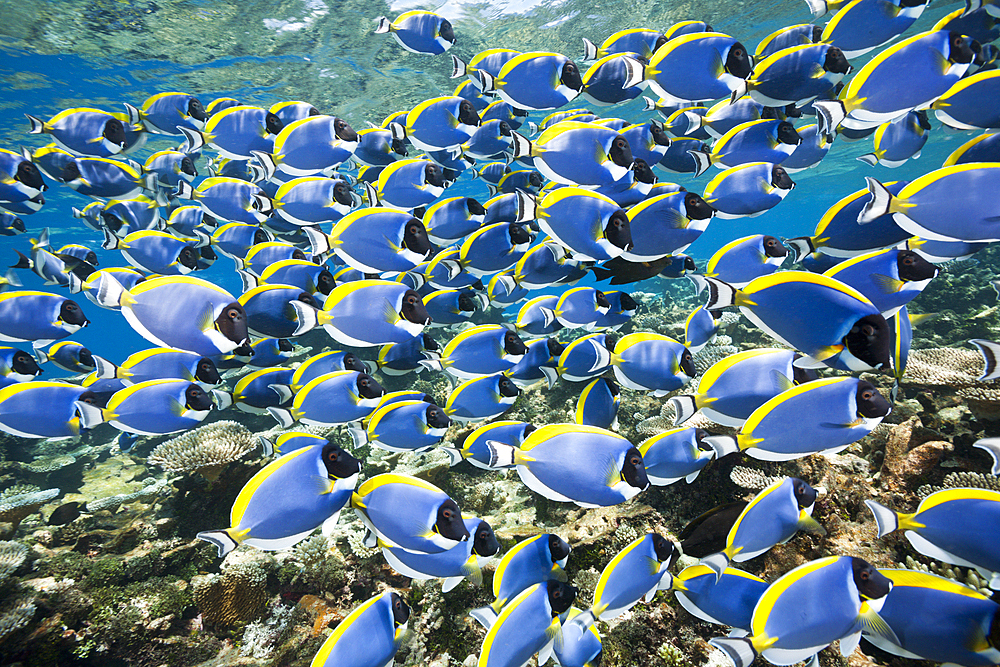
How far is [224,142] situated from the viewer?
13.5ft

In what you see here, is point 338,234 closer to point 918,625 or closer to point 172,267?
point 172,267

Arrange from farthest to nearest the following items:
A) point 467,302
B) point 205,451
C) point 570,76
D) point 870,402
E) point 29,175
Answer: point 205,451 → point 29,175 → point 467,302 → point 570,76 → point 870,402

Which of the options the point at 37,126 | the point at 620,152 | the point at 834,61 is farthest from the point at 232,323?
the point at 37,126

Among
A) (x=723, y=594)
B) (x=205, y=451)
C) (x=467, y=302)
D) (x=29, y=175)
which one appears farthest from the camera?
(x=205, y=451)

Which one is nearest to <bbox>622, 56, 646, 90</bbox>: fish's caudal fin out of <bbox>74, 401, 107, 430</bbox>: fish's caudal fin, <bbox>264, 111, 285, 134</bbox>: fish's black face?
<bbox>264, 111, 285, 134</bbox>: fish's black face

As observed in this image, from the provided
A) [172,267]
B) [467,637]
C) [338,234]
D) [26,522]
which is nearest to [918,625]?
[467,637]

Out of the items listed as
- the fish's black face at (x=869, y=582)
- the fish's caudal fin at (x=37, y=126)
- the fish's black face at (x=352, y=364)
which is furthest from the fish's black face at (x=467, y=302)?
the fish's caudal fin at (x=37, y=126)

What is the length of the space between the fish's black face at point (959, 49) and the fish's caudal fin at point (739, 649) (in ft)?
11.2

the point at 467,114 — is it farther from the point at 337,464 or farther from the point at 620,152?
the point at 337,464

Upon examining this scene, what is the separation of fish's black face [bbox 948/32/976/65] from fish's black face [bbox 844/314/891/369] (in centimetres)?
188

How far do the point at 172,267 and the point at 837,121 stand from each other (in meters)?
5.89

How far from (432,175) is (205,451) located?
4297 millimetres

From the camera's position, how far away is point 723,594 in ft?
7.38

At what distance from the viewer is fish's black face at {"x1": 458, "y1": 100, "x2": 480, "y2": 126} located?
3.64 meters
